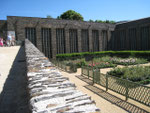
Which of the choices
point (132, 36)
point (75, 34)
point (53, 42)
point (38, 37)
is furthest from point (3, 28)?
point (132, 36)

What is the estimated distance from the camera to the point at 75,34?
22359mm

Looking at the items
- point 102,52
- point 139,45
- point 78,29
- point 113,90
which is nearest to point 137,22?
point 139,45

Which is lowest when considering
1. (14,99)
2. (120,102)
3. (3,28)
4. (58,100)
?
(120,102)

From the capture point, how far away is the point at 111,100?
18.8 ft

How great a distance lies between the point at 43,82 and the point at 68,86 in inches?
17.1

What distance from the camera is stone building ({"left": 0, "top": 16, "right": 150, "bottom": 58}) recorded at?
60.4ft

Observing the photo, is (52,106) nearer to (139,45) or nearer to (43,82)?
(43,82)

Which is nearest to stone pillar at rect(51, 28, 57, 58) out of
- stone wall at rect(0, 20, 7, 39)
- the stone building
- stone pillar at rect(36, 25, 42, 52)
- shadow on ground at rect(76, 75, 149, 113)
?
the stone building

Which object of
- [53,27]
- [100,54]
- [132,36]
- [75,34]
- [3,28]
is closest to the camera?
[3,28]

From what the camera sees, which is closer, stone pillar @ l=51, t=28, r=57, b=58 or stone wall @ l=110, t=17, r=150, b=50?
stone pillar @ l=51, t=28, r=57, b=58

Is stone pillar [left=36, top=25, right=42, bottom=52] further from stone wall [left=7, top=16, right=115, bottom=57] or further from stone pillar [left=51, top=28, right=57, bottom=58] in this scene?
stone pillar [left=51, top=28, right=57, bottom=58]

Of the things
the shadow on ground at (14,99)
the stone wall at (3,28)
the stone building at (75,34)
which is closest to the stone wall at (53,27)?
the stone building at (75,34)

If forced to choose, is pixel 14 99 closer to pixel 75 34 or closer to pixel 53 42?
pixel 53 42

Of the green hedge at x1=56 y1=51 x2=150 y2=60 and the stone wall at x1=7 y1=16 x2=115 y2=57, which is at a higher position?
the stone wall at x1=7 y1=16 x2=115 y2=57
